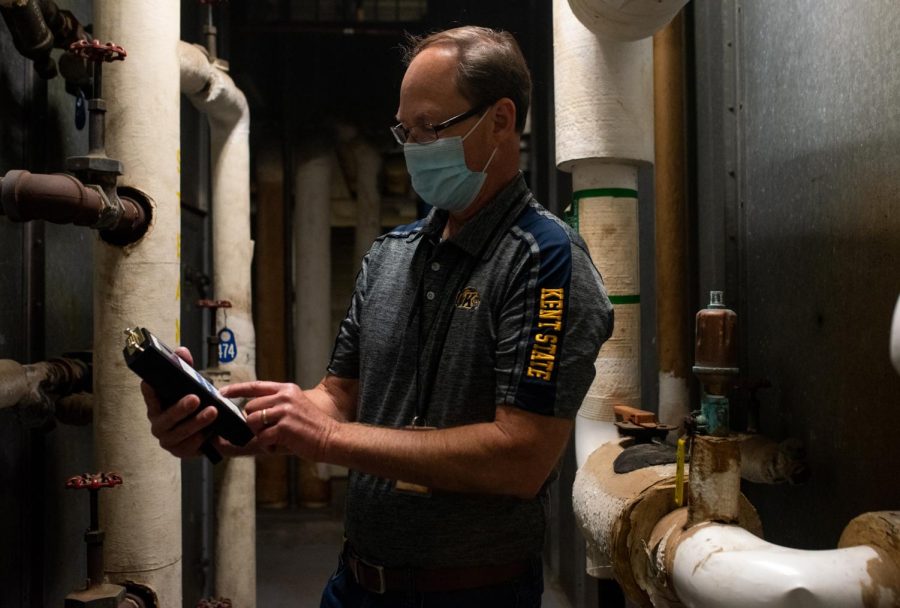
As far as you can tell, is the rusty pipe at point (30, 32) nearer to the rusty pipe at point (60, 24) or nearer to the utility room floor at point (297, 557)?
the rusty pipe at point (60, 24)

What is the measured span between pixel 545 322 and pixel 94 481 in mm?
1002

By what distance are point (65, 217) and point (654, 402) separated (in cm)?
147

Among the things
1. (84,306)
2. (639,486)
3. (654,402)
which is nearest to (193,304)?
(84,306)

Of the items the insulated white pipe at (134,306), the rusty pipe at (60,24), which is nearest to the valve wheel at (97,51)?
the insulated white pipe at (134,306)

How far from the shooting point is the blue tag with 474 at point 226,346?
241 centimetres

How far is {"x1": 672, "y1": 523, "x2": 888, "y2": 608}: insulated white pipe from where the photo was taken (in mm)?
799

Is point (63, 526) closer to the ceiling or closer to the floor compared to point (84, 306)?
closer to the floor

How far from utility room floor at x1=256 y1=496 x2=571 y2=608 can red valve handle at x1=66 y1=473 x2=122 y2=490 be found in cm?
156

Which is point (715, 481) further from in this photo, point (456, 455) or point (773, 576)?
point (456, 455)

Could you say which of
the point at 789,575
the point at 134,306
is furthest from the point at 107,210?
the point at 789,575

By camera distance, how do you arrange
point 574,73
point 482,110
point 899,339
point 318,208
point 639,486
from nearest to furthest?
point 899,339 → point 482,110 → point 639,486 → point 574,73 → point 318,208

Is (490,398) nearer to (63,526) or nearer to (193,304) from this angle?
(63,526)

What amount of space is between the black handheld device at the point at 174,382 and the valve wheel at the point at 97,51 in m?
0.80

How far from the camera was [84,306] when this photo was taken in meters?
1.93
